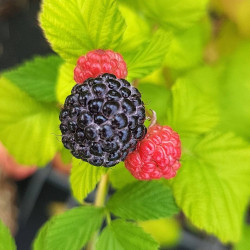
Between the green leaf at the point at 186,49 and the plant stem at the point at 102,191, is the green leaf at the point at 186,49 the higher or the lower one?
the higher one

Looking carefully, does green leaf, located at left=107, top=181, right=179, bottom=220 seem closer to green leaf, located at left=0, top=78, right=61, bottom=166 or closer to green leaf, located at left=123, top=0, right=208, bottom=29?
green leaf, located at left=0, top=78, right=61, bottom=166

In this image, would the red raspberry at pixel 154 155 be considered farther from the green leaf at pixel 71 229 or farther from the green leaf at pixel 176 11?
the green leaf at pixel 176 11

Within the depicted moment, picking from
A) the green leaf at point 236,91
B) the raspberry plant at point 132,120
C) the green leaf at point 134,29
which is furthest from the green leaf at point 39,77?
the green leaf at point 236,91

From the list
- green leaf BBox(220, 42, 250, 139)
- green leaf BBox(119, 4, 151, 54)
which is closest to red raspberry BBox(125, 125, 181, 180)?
green leaf BBox(119, 4, 151, 54)

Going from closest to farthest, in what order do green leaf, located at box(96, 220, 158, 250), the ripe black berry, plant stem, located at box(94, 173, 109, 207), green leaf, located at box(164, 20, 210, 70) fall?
the ripe black berry
green leaf, located at box(96, 220, 158, 250)
plant stem, located at box(94, 173, 109, 207)
green leaf, located at box(164, 20, 210, 70)

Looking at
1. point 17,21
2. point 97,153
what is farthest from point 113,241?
point 17,21

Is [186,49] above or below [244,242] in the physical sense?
above

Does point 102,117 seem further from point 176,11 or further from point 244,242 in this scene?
point 244,242

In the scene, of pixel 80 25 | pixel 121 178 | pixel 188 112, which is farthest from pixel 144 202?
pixel 80 25
